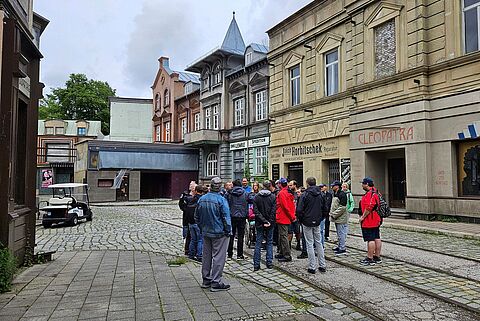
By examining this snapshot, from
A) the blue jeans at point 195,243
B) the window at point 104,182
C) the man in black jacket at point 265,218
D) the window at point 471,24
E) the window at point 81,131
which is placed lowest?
the blue jeans at point 195,243

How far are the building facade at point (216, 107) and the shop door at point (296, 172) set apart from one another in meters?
11.1

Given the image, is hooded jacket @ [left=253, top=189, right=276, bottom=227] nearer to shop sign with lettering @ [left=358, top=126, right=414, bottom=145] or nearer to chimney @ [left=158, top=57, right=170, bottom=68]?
shop sign with lettering @ [left=358, top=126, right=414, bottom=145]

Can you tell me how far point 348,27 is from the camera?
65.3 feet

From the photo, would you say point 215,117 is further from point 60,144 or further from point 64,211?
point 60,144

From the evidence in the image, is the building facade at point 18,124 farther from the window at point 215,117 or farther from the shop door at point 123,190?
the shop door at point 123,190

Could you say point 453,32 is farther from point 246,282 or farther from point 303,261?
point 246,282

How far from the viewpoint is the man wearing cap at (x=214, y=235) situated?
6.95 metres

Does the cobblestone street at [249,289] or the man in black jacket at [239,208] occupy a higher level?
the man in black jacket at [239,208]

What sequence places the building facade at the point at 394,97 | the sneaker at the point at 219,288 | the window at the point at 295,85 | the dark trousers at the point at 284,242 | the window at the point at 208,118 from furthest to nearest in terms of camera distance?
1. the window at the point at 208,118
2. the window at the point at 295,85
3. the building facade at the point at 394,97
4. the dark trousers at the point at 284,242
5. the sneaker at the point at 219,288

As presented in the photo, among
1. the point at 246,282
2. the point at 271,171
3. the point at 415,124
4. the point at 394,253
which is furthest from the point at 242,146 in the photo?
the point at 246,282

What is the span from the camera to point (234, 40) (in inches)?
1487

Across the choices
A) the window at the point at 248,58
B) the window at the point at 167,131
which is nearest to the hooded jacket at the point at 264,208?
the window at the point at 248,58

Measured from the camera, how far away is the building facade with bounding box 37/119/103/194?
161 feet

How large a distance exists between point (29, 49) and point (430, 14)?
13.9 metres
